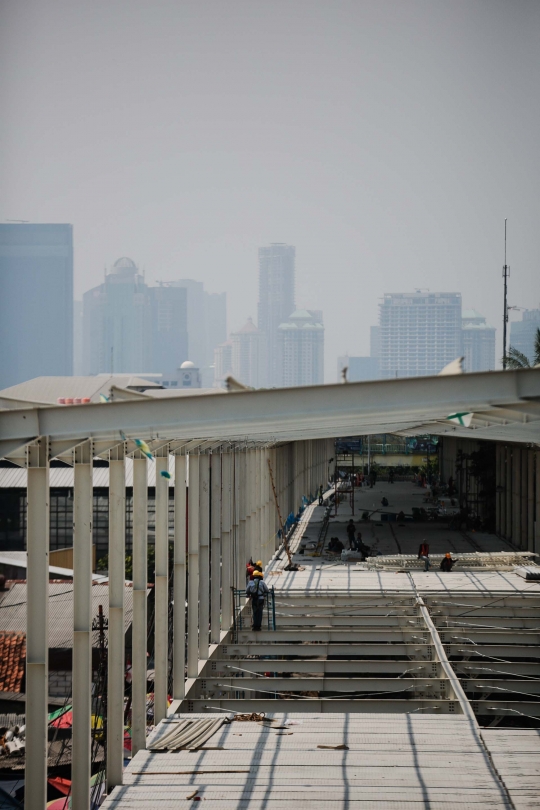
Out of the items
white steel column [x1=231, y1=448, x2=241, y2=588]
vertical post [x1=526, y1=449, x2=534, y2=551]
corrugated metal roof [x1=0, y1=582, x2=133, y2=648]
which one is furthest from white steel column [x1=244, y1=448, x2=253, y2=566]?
vertical post [x1=526, y1=449, x2=534, y2=551]

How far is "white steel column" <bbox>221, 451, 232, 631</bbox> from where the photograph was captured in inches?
669

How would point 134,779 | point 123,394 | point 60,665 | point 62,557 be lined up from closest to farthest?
1. point 123,394
2. point 134,779
3. point 60,665
4. point 62,557

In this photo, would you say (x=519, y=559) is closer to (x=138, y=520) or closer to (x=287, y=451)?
(x=287, y=451)

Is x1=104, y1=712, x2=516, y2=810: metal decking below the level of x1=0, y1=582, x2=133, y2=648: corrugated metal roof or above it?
above

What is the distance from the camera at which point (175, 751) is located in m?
10.1

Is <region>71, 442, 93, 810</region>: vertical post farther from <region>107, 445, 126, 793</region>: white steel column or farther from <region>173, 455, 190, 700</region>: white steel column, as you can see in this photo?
<region>173, 455, 190, 700</region>: white steel column

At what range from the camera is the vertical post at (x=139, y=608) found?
9891mm

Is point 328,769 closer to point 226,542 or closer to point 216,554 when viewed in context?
point 216,554

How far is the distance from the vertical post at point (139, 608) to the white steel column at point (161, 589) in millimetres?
695

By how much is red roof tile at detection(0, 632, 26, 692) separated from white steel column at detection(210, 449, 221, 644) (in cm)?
567

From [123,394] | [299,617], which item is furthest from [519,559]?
[123,394]

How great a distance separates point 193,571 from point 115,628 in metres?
4.73

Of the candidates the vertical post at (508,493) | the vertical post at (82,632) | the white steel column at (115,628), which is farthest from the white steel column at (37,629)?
the vertical post at (508,493)

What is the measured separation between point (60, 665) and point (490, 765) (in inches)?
546
